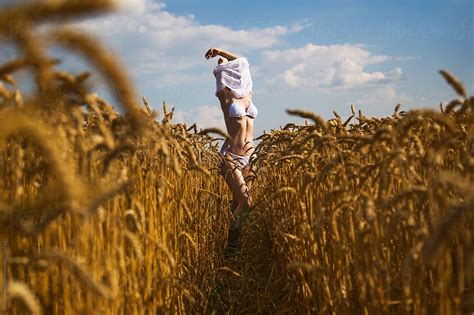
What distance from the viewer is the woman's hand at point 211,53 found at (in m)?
4.87

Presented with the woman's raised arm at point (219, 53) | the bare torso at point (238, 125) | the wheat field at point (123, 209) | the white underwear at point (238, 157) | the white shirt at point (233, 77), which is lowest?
the wheat field at point (123, 209)

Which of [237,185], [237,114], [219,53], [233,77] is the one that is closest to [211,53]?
[219,53]

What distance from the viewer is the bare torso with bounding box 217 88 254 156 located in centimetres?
452

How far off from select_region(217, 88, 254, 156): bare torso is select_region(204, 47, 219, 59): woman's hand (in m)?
0.49

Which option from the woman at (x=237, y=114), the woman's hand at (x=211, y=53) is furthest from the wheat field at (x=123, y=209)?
the woman's hand at (x=211, y=53)

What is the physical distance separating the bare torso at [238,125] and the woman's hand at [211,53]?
1.62 ft

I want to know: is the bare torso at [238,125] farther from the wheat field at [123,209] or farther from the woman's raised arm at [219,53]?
the wheat field at [123,209]

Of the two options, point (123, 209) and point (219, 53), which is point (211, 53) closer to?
point (219, 53)

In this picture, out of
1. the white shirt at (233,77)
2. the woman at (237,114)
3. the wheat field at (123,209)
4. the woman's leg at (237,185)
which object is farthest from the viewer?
the white shirt at (233,77)

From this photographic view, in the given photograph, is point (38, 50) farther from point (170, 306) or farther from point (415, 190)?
point (170, 306)

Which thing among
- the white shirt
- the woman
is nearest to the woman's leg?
the woman

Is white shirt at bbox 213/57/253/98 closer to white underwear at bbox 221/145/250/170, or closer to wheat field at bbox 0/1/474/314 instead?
white underwear at bbox 221/145/250/170

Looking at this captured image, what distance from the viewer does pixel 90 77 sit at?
137cm

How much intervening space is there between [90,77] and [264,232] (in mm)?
2991
